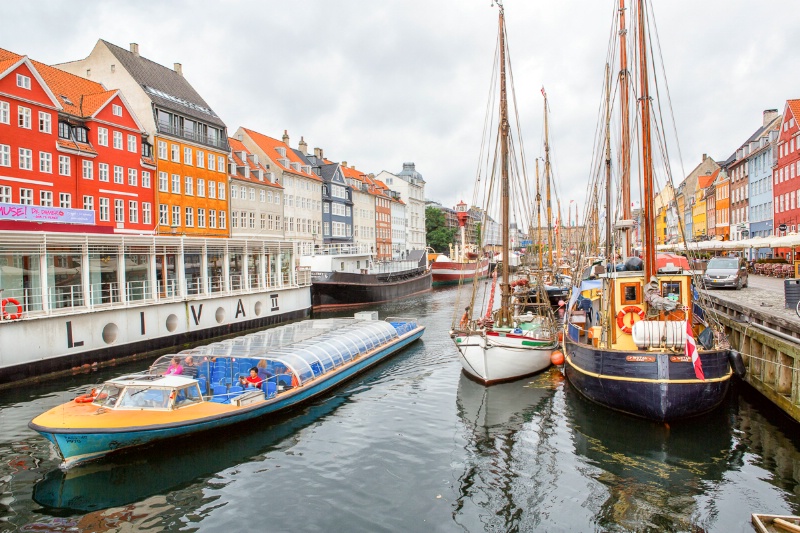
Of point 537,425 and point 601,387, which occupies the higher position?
point 601,387

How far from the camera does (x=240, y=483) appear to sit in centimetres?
1291

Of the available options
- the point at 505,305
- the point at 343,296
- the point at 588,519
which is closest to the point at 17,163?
Result: the point at 343,296

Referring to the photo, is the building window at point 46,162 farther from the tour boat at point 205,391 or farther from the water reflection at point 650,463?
the water reflection at point 650,463

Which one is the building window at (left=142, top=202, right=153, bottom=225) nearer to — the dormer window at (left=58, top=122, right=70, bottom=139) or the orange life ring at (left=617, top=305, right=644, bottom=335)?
the dormer window at (left=58, top=122, right=70, bottom=139)

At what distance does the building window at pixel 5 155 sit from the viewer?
35000 mm

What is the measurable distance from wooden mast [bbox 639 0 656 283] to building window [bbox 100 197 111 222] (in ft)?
129

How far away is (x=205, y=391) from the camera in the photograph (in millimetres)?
17797

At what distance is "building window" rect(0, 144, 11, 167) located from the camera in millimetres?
35000

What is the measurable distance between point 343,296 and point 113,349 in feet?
82.8

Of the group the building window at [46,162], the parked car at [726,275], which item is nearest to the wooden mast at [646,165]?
the parked car at [726,275]

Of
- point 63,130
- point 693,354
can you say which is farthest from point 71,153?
point 693,354

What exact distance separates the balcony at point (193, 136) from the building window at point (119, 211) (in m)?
7.94

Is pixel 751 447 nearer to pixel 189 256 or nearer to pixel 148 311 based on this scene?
pixel 148 311

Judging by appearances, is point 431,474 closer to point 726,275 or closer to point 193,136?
point 726,275
